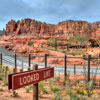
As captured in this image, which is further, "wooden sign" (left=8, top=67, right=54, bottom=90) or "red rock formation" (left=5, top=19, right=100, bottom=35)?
"red rock formation" (left=5, top=19, right=100, bottom=35)

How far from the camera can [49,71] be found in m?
4.08

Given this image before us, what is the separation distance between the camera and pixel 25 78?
10.3 feet

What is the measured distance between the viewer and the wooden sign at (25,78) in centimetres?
288

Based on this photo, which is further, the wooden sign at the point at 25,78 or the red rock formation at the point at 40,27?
the red rock formation at the point at 40,27

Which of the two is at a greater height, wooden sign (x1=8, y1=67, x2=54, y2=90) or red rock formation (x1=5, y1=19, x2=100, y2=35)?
red rock formation (x1=5, y1=19, x2=100, y2=35)

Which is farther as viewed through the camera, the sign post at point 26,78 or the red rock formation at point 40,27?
the red rock formation at point 40,27

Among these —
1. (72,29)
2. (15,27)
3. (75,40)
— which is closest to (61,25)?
(72,29)

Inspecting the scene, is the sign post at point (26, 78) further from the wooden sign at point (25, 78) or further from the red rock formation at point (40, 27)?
the red rock formation at point (40, 27)

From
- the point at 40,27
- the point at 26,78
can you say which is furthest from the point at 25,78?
the point at 40,27

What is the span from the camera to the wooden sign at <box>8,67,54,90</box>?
288cm

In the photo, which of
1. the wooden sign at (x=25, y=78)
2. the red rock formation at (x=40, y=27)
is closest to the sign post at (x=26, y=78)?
the wooden sign at (x=25, y=78)

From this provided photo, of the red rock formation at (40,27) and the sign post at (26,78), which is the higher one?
the red rock formation at (40,27)

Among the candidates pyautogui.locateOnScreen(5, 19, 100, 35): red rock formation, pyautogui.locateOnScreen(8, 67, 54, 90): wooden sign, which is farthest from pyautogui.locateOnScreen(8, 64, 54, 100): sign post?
pyautogui.locateOnScreen(5, 19, 100, 35): red rock formation

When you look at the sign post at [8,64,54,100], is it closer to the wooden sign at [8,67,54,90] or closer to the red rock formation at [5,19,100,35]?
the wooden sign at [8,67,54,90]
